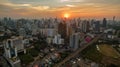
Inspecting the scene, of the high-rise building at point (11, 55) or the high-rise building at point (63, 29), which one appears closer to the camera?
the high-rise building at point (11, 55)

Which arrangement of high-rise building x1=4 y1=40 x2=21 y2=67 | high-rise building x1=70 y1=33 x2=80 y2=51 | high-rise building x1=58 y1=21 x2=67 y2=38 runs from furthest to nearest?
high-rise building x1=58 y1=21 x2=67 y2=38
high-rise building x1=70 y1=33 x2=80 y2=51
high-rise building x1=4 y1=40 x2=21 y2=67

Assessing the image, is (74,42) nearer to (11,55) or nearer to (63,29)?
(63,29)

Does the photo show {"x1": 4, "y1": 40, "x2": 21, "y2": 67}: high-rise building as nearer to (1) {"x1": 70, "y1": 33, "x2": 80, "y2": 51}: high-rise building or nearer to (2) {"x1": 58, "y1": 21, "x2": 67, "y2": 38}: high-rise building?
(1) {"x1": 70, "y1": 33, "x2": 80, "y2": 51}: high-rise building

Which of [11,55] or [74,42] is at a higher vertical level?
[11,55]

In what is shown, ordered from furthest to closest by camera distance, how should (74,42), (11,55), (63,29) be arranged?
(63,29), (74,42), (11,55)

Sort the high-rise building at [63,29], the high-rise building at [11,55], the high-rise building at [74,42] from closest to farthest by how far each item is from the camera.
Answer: the high-rise building at [11,55] → the high-rise building at [74,42] → the high-rise building at [63,29]

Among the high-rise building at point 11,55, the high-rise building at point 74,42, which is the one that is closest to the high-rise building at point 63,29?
the high-rise building at point 74,42

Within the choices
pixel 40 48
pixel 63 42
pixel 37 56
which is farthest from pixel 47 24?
pixel 37 56

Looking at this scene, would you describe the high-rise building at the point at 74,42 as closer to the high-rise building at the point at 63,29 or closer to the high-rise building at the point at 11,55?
the high-rise building at the point at 63,29

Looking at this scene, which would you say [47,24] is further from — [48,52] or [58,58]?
[58,58]

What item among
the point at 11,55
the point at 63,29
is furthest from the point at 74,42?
the point at 11,55

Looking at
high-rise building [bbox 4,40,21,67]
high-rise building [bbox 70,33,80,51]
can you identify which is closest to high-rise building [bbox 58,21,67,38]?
high-rise building [bbox 70,33,80,51]
